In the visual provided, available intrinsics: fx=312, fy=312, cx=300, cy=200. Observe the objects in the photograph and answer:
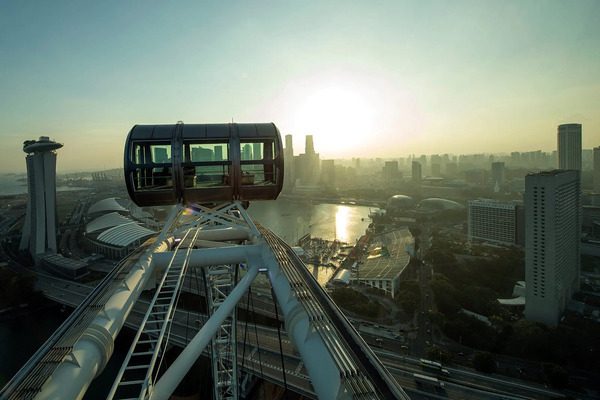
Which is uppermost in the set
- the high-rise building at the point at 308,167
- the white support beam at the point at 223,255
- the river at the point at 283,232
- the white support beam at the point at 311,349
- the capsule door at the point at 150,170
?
the high-rise building at the point at 308,167

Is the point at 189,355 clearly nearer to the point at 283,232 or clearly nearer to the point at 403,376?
the point at 403,376

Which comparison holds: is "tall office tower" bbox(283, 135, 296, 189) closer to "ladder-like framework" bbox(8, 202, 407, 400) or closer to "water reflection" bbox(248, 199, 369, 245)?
"water reflection" bbox(248, 199, 369, 245)

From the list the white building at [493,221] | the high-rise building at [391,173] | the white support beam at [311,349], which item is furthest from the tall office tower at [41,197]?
the high-rise building at [391,173]

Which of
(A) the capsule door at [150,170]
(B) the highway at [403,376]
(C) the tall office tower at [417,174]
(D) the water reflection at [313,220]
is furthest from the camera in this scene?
(C) the tall office tower at [417,174]


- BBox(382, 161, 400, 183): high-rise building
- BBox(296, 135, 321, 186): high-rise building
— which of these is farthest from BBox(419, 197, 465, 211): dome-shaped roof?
BBox(382, 161, 400, 183): high-rise building

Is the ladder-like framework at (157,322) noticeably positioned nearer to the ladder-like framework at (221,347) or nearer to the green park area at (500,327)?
the ladder-like framework at (221,347)

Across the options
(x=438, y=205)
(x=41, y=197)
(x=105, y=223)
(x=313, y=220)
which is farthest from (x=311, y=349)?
(x=438, y=205)

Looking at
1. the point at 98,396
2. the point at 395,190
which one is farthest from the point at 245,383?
the point at 395,190

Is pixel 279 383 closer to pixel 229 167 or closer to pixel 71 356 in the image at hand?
pixel 229 167
